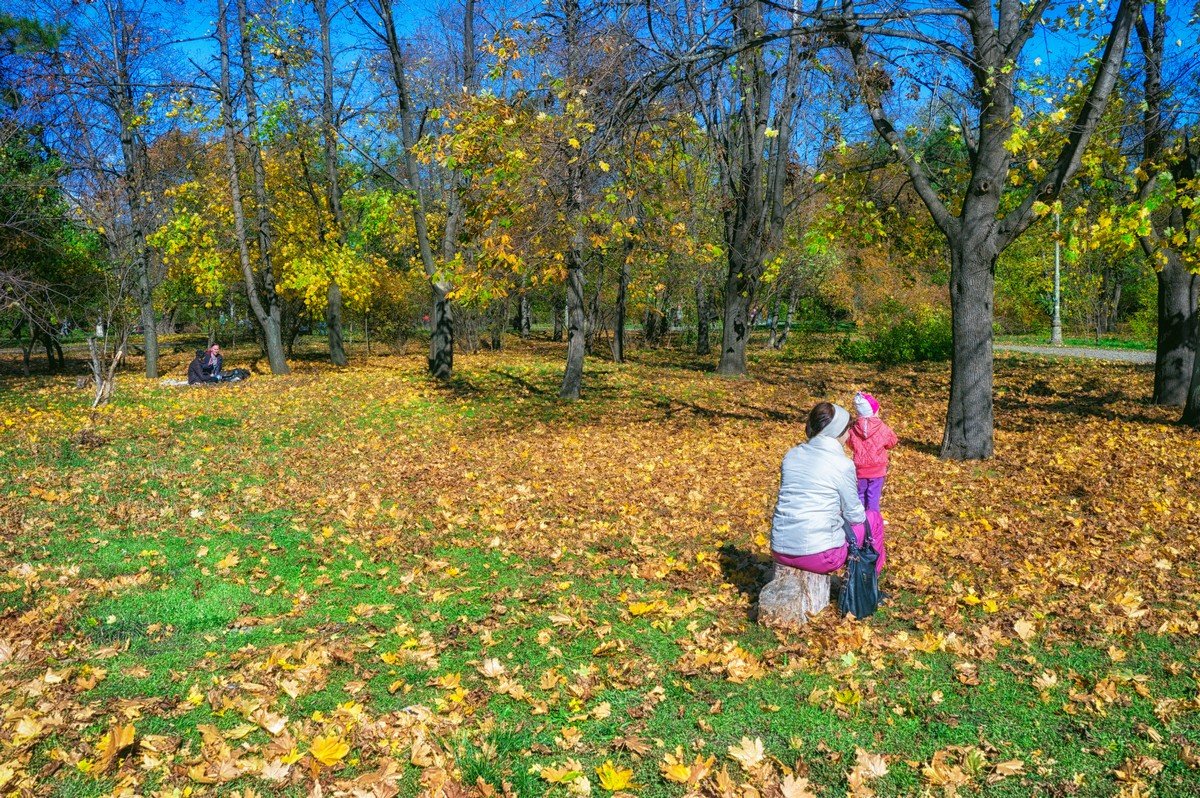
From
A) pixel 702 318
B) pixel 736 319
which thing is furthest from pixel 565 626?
pixel 702 318

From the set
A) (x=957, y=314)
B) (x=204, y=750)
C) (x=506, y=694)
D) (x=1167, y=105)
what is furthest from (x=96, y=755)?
(x=1167, y=105)

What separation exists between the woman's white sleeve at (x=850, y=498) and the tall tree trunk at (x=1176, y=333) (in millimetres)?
Answer: 10220

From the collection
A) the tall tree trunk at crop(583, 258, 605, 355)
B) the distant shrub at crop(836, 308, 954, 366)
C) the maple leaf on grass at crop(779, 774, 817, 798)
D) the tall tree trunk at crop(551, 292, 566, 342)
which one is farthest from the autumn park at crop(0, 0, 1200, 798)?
the tall tree trunk at crop(551, 292, 566, 342)

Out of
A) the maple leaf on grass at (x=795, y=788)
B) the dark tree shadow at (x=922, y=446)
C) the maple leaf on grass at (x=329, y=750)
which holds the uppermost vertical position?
the dark tree shadow at (x=922, y=446)

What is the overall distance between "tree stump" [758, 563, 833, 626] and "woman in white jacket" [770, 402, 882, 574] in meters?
0.10

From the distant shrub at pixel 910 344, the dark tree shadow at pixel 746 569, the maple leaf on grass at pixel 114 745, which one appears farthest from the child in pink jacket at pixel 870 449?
the distant shrub at pixel 910 344

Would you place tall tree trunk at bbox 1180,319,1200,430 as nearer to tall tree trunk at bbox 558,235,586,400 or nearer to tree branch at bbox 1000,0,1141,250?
tree branch at bbox 1000,0,1141,250

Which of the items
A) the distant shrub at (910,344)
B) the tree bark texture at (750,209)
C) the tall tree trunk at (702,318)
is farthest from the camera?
the tall tree trunk at (702,318)

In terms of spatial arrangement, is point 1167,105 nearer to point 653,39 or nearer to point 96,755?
point 653,39

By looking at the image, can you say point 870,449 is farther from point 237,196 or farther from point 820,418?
point 237,196

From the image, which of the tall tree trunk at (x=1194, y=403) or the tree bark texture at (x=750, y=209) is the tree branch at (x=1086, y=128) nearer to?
the tall tree trunk at (x=1194, y=403)

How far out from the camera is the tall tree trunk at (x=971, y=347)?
8648mm

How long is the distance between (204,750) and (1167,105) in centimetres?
1238

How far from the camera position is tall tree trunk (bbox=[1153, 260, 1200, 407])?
11.5m
